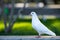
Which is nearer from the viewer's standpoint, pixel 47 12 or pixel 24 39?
pixel 24 39

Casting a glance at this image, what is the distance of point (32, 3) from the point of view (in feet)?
79.9

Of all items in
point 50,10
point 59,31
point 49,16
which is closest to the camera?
point 59,31

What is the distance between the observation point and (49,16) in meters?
19.0

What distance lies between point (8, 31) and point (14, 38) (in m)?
4.36

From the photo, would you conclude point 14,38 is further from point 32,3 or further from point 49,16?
point 32,3

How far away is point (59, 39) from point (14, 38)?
1198mm

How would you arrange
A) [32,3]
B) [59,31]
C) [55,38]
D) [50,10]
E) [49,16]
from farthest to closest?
[32,3], [49,16], [50,10], [59,31], [55,38]

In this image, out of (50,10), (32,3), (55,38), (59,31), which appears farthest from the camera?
(32,3)

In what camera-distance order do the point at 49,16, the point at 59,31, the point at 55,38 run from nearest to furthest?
1. the point at 55,38
2. the point at 59,31
3. the point at 49,16

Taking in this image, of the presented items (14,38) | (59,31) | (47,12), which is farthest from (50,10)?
(14,38)

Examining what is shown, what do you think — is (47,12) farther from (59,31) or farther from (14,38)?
(14,38)

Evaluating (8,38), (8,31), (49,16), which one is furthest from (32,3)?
(8,38)

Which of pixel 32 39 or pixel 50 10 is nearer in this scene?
pixel 32 39

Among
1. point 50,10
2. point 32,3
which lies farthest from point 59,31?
point 32,3
